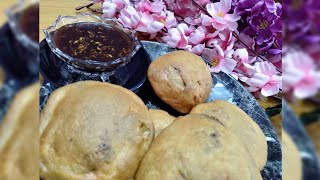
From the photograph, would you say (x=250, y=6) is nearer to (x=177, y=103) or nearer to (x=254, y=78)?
(x=254, y=78)

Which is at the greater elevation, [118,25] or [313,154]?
[313,154]

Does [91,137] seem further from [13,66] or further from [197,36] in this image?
[197,36]

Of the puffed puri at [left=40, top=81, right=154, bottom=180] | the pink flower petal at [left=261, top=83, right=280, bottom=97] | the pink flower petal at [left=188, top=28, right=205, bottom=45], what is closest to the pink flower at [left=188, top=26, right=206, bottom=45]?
the pink flower petal at [left=188, top=28, right=205, bottom=45]

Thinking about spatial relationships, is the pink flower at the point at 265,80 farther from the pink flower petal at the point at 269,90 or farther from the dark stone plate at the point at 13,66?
the dark stone plate at the point at 13,66

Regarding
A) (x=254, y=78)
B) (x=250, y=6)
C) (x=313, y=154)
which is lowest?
(x=254, y=78)

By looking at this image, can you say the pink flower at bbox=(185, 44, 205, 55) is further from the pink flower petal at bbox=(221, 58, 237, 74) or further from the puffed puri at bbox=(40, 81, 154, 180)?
the puffed puri at bbox=(40, 81, 154, 180)

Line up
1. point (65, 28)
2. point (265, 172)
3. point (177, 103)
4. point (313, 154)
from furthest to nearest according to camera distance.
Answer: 1. point (65, 28)
2. point (177, 103)
3. point (265, 172)
4. point (313, 154)

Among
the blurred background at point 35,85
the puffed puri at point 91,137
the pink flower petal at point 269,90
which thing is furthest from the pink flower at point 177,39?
the blurred background at point 35,85

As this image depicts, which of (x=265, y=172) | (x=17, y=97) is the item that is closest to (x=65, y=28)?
(x=265, y=172)
